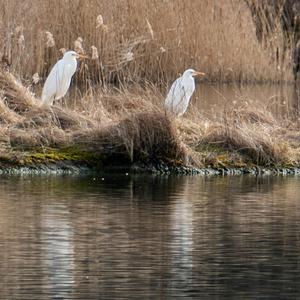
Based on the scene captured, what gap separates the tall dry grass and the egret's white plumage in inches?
114

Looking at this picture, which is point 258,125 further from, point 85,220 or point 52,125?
point 85,220

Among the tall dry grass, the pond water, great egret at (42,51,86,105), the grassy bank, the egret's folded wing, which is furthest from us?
the tall dry grass

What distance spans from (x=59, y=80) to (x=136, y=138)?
11.9 feet

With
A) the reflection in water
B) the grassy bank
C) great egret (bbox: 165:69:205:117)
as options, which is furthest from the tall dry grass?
the reflection in water

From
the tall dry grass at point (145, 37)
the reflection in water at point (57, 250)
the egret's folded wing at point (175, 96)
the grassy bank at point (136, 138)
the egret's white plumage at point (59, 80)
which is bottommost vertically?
the reflection in water at point (57, 250)

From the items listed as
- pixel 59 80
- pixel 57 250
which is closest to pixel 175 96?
pixel 59 80

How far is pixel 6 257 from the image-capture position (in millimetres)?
8617

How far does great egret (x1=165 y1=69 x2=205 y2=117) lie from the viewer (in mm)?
→ 14833

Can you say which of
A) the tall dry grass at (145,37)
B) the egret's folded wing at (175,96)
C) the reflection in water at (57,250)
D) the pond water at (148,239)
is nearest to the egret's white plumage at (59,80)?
the egret's folded wing at (175,96)

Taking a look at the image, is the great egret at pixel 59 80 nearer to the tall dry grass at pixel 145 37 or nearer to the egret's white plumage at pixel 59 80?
the egret's white plumage at pixel 59 80

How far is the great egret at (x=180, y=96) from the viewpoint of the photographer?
14833mm

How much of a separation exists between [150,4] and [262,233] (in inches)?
503

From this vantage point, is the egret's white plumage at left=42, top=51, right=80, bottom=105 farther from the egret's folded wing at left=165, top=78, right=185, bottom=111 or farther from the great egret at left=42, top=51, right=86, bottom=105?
the egret's folded wing at left=165, top=78, right=185, bottom=111

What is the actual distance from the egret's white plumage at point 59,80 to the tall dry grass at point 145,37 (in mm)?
2898
